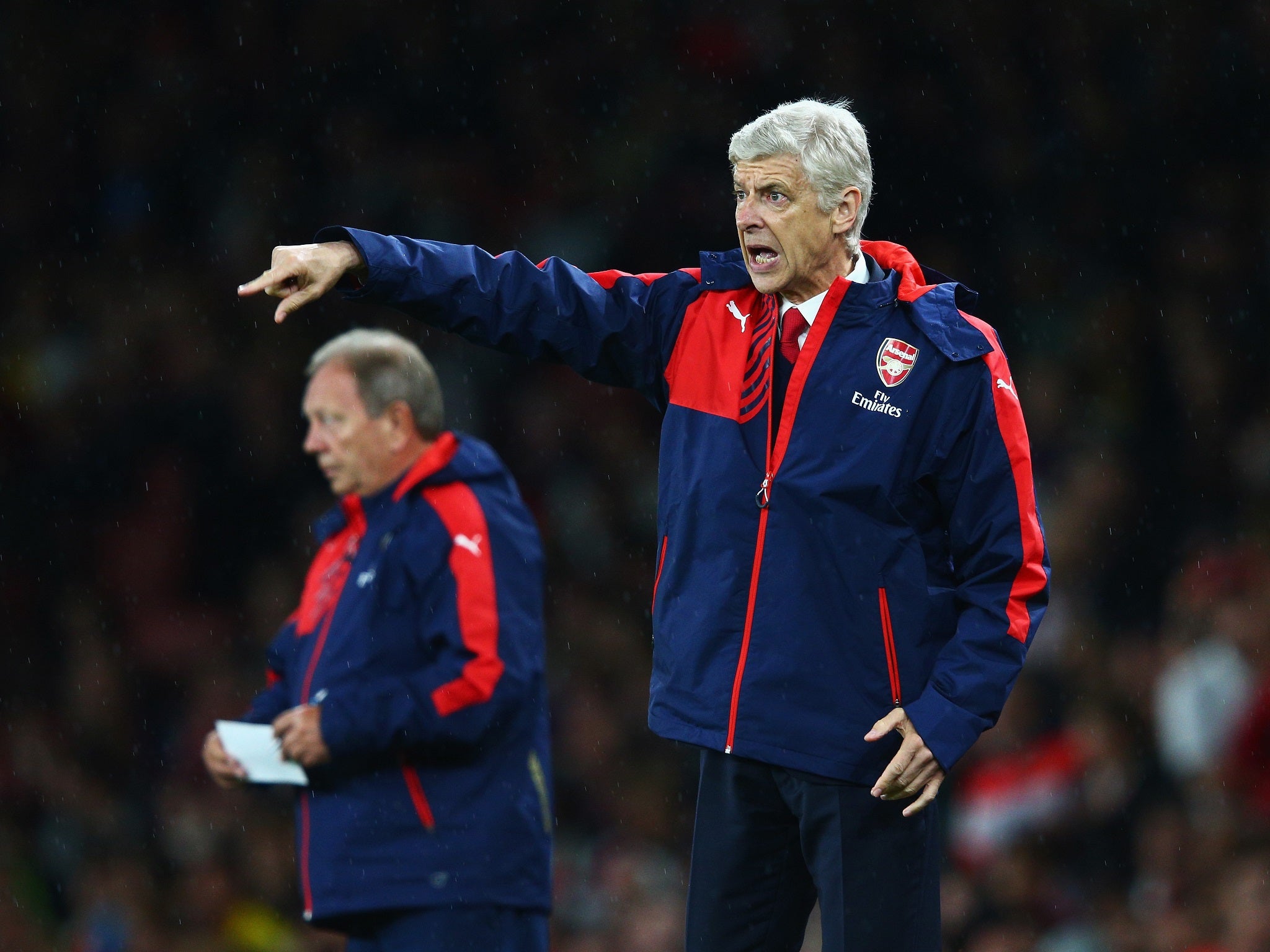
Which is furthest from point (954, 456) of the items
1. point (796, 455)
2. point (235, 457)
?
point (235, 457)

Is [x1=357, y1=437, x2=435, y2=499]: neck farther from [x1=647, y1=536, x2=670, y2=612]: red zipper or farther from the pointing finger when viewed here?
the pointing finger

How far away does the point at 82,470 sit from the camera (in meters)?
8.76

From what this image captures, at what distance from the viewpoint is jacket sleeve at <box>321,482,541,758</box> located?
3.91m

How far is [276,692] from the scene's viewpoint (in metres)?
4.44

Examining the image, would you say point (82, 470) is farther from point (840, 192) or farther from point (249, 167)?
point (840, 192)

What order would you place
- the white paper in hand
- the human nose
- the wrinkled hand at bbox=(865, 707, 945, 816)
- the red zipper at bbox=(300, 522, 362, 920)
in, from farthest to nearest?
the white paper in hand, the red zipper at bbox=(300, 522, 362, 920), the human nose, the wrinkled hand at bbox=(865, 707, 945, 816)

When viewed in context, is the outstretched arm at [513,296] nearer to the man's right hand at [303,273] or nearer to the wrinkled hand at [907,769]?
the man's right hand at [303,273]

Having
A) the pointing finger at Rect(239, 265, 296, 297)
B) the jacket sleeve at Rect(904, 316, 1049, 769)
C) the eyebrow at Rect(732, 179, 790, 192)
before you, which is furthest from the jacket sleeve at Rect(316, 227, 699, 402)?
the jacket sleeve at Rect(904, 316, 1049, 769)

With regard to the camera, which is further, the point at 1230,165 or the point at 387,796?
the point at 1230,165

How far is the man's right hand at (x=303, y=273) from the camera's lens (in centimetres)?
295

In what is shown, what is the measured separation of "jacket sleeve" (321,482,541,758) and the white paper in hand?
0.24 meters

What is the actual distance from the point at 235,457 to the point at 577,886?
9.85ft

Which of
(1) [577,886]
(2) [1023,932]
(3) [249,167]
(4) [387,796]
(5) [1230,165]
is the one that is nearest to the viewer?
(4) [387,796]

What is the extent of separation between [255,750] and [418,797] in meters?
0.46
